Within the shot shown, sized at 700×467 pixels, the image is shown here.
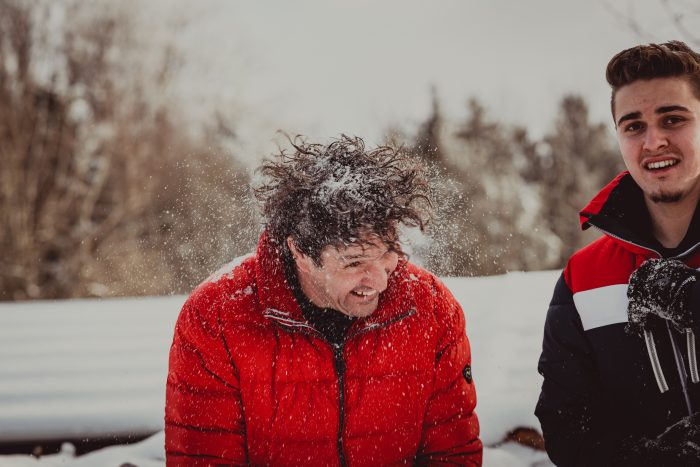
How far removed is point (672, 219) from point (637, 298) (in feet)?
1.07

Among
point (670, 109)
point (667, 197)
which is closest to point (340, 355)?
point (667, 197)

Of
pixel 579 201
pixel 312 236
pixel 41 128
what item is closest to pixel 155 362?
pixel 312 236

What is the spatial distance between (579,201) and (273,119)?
57.1 feet

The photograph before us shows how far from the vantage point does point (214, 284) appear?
186cm

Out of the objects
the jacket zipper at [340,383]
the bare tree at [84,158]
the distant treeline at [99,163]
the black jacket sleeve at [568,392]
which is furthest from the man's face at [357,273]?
the bare tree at [84,158]

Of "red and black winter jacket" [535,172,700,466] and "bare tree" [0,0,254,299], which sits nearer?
"red and black winter jacket" [535,172,700,466]

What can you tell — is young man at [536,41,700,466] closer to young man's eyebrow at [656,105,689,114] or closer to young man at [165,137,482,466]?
young man's eyebrow at [656,105,689,114]

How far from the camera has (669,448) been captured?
5.24 ft

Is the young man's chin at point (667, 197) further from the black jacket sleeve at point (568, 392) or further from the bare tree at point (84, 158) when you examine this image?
the bare tree at point (84, 158)

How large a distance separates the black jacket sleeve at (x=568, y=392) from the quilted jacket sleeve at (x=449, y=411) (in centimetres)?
24

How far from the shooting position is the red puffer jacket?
176 cm

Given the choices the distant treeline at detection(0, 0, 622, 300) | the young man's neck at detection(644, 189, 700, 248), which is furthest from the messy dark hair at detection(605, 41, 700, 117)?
the distant treeline at detection(0, 0, 622, 300)

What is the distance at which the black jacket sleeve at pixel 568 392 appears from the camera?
1.77 m

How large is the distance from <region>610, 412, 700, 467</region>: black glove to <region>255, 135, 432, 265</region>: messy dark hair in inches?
35.3
